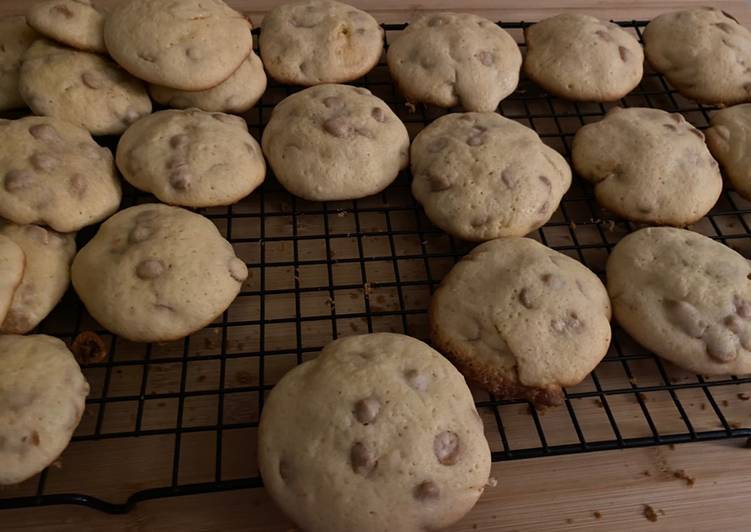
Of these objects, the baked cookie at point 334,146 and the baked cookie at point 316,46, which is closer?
the baked cookie at point 334,146

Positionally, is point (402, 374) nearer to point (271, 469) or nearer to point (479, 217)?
point (271, 469)

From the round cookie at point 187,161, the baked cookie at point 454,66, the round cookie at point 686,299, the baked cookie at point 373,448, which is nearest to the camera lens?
the baked cookie at point 373,448

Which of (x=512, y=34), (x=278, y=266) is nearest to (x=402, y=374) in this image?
(x=278, y=266)

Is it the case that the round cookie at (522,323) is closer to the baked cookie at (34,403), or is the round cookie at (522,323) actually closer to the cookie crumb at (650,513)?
the cookie crumb at (650,513)

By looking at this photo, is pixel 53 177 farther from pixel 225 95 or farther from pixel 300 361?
pixel 300 361

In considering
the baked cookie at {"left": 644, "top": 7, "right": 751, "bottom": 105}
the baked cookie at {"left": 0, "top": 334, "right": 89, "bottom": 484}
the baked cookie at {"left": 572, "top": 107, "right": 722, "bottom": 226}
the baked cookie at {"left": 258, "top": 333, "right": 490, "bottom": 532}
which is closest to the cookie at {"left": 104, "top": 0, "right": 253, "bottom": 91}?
the baked cookie at {"left": 0, "top": 334, "right": 89, "bottom": 484}

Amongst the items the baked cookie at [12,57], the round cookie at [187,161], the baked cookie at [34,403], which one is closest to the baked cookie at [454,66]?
the round cookie at [187,161]

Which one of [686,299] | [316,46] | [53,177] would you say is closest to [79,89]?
[53,177]
